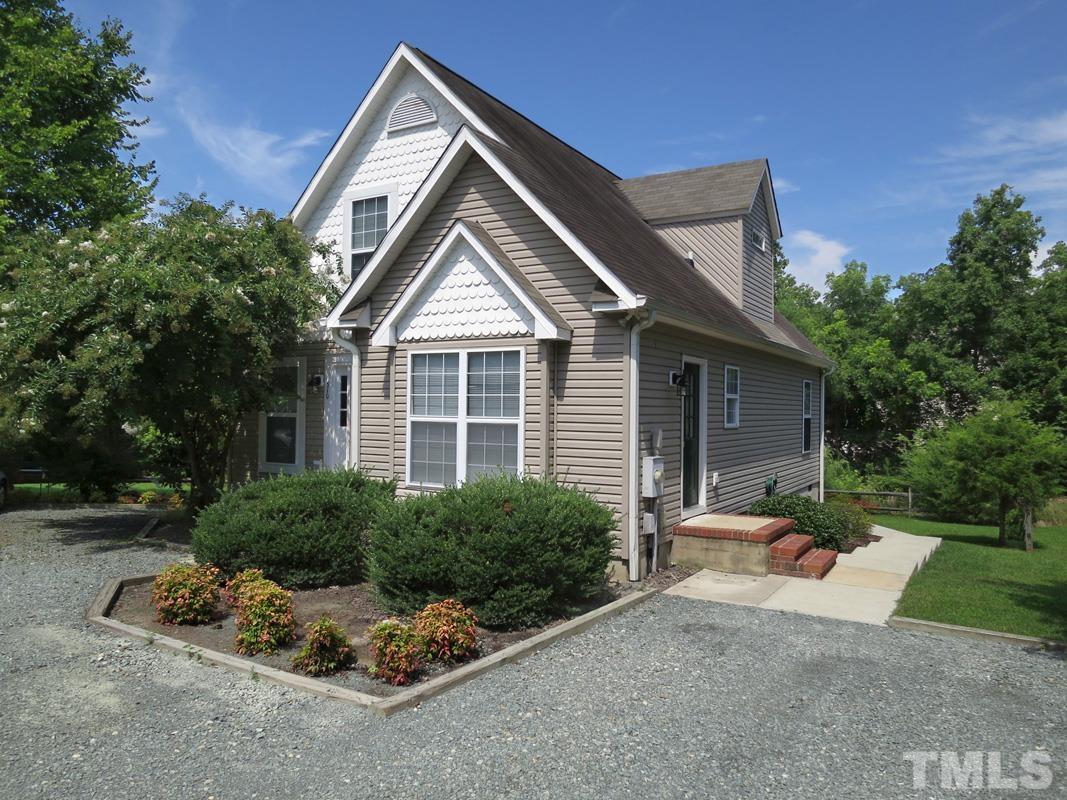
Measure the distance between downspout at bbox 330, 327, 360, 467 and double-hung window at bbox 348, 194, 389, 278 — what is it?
1817mm

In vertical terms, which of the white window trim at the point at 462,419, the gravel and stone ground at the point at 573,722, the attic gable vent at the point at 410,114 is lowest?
the gravel and stone ground at the point at 573,722

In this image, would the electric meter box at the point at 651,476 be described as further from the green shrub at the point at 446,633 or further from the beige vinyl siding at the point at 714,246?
the beige vinyl siding at the point at 714,246

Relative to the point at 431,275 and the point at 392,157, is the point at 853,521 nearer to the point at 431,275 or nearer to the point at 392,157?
the point at 431,275

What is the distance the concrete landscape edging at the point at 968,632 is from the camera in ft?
21.9

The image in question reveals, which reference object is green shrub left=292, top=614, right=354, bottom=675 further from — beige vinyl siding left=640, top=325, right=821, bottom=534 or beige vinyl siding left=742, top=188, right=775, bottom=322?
beige vinyl siding left=742, top=188, right=775, bottom=322

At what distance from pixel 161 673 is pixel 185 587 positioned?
1425mm

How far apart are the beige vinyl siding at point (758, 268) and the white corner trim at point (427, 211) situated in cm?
603

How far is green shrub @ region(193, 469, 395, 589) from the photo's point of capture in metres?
8.25

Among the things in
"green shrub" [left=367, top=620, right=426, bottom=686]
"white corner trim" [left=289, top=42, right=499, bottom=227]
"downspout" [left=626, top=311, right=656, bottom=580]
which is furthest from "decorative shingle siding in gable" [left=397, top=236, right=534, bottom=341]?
"green shrub" [left=367, top=620, right=426, bottom=686]

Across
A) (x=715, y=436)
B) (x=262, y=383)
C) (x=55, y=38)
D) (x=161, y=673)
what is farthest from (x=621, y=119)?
(x=55, y=38)

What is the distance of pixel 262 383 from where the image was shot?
11.2 meters

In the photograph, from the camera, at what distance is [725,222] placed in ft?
45.1

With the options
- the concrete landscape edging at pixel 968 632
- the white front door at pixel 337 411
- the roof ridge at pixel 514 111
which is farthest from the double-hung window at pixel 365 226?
the concrete landscape edging at pixel 968 632

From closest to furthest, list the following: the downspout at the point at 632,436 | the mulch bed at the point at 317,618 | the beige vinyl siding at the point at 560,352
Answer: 1. the mulch bed at the point at 317,618
2. the downspout at the point at 632,436
3. the beige vinyl siding at the point at 560,352
